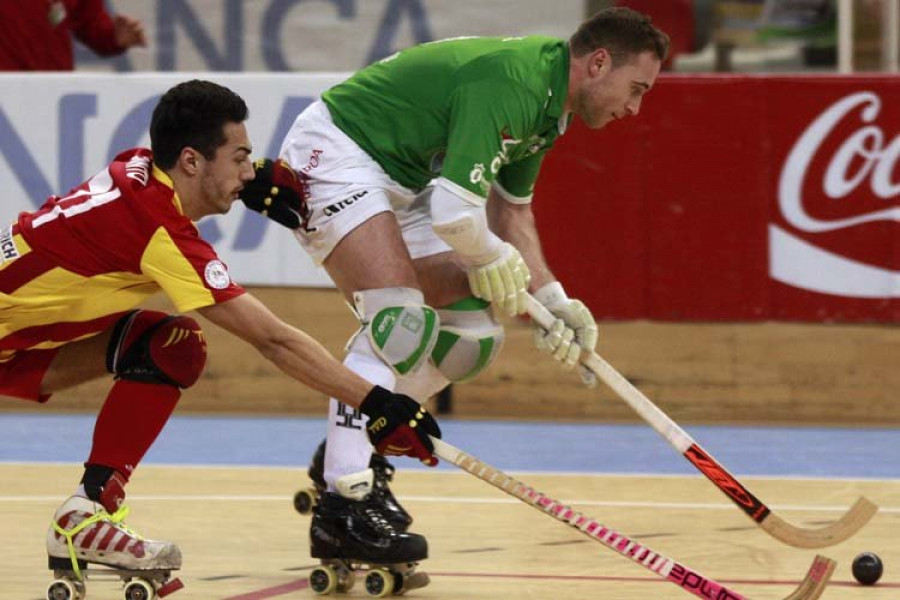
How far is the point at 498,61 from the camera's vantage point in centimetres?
595

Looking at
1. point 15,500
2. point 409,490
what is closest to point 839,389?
point 409,490

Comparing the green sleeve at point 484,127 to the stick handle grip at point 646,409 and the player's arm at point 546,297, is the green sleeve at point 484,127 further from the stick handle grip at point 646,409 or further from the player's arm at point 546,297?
the player's arm at point 546,297

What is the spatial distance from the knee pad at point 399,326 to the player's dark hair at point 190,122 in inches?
30.0

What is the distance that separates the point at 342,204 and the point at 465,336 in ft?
1.96

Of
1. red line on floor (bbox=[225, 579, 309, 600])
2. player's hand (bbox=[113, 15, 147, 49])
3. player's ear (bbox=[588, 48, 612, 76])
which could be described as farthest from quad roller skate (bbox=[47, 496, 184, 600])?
player's hand (bbox=[113, 15, 147, 49])

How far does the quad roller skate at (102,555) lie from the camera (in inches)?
216

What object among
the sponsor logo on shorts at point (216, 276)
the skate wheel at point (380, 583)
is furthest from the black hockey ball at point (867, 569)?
the sponsor logo on shorts at point (216, 276)

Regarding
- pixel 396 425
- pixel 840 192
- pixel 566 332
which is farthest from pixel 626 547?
pixel 840 192

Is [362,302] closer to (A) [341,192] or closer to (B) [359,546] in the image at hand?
(A) [341,192]

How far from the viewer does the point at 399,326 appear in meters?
5.87

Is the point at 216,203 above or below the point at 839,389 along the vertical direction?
above

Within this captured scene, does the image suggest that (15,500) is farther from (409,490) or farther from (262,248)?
(262,248)

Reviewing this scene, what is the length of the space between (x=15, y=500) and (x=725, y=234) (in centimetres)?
384

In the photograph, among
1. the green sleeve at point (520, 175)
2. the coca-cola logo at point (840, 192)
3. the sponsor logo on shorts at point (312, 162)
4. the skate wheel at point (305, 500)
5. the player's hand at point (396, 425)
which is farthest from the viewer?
the coca-cola logo at point (840, 192)
